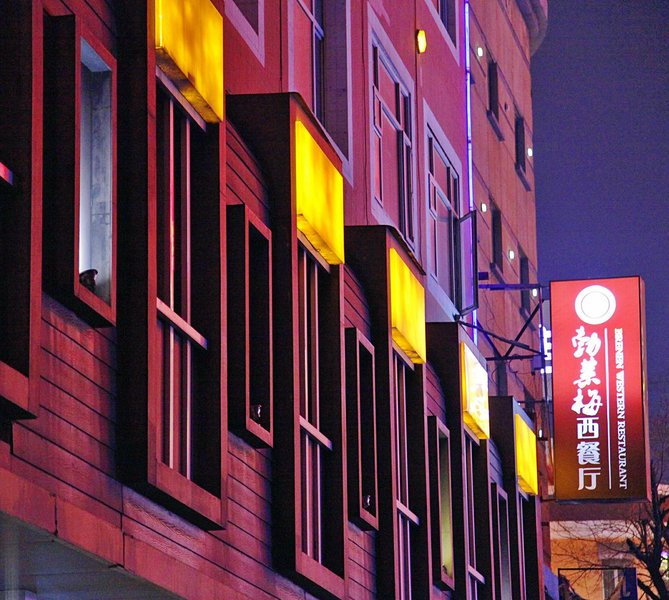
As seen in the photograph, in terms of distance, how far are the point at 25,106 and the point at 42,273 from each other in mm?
967

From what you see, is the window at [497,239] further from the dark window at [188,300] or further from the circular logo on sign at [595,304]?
the dark window at [188,300]

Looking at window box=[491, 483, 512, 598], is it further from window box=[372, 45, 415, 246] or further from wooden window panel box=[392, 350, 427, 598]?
wooden window panel box=[392, 350, 427, 598]

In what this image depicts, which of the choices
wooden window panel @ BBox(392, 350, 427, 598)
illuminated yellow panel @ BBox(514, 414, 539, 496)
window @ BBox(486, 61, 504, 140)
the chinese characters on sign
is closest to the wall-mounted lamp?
illuminated yellow panel @ BBox(514, 414, 539, 496)

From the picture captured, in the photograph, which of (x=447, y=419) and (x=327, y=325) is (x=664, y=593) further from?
(x=327, y=325)

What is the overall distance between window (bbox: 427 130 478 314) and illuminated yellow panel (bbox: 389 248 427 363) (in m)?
5.30

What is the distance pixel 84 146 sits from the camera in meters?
10.8

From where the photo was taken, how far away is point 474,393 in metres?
23.3

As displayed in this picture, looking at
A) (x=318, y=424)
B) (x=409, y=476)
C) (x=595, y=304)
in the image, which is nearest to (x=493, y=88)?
(x=595, y=304)

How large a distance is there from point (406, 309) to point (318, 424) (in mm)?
4074

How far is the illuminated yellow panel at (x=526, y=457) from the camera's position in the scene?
26750 mm

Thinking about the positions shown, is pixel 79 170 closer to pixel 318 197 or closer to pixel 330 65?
pixel 318 197

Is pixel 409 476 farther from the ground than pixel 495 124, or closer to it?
closer to it

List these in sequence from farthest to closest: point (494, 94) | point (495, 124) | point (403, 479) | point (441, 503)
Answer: point (494, 94), point (495, 124), point (441, 503), point (403, 479)

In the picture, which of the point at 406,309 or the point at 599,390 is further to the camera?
the point at 599,390
